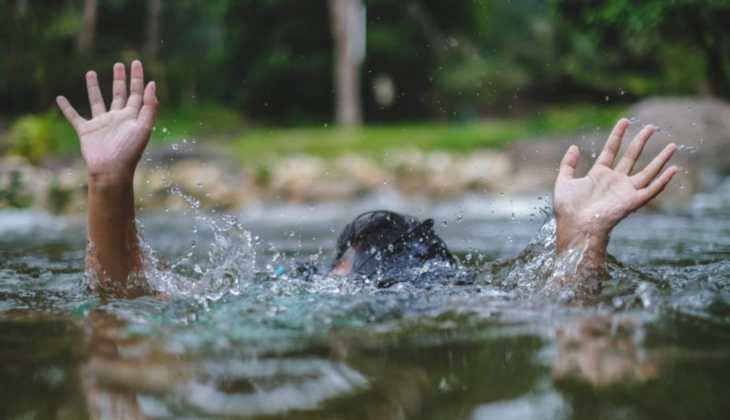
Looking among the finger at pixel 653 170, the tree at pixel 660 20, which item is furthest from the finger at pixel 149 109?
the tree at pixel 660 20

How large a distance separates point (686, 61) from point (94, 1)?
63.7ft

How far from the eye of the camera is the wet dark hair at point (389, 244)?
3602 millimetres

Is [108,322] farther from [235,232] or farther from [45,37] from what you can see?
[45,37]

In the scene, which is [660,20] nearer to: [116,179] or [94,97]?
[94,97]

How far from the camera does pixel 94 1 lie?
86.4 feet

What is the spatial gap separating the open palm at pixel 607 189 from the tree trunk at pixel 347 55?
18018 millimetres

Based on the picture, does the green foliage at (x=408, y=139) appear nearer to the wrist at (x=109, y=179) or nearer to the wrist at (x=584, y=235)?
the wrist at (x=584, y=235)

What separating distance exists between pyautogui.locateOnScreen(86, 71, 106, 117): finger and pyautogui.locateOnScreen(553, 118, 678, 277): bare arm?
203 centimetres

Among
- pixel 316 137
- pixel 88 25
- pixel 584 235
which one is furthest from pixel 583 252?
pixel 88 25

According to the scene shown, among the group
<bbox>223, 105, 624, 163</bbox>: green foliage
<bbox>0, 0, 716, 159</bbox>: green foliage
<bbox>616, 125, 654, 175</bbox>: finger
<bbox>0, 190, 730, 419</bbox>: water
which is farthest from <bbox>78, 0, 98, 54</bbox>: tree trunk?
<bbox>616, 125, 654, 175</bbox>: finger

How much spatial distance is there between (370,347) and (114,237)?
4.52 ft

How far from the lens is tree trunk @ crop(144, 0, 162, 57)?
27217 mm

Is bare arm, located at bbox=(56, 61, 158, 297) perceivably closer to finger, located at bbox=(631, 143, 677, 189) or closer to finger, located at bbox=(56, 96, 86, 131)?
finger, located at bbox=(56, 96, 86, 131)

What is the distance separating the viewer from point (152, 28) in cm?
2767
